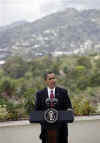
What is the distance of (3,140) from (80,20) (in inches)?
856

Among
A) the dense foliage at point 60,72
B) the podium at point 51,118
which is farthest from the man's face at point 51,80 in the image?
the dense foliage at point 60,72

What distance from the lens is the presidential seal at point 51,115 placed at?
1.31m

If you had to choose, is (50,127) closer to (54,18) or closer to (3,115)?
(3,115)

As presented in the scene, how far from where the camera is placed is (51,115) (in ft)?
4.29

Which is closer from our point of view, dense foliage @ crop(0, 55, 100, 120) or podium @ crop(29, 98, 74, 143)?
podium @ crop(29, 98, 74, 143)

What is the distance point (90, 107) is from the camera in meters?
3.10

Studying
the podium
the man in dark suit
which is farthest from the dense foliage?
the podium

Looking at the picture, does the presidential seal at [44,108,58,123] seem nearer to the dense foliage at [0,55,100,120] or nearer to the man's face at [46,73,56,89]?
the man's face at [46,73,56,89]

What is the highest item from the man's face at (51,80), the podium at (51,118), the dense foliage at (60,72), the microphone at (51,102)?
the dense foliage at (60,72)

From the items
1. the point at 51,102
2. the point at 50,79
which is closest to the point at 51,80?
the point at 50,79

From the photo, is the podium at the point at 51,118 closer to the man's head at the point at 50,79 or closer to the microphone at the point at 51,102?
the microphone at the point at 51,102

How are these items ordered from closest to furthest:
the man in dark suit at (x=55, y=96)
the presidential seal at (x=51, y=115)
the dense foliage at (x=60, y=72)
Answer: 1. the presidential seal at (x=51, y=115)
2. the man in dark suit at (x=55, y=96)
3. the dense foliage at (x=60, y=72)

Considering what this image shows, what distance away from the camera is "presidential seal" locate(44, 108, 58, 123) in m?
1.31

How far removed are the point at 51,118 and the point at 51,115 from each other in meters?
0.02
